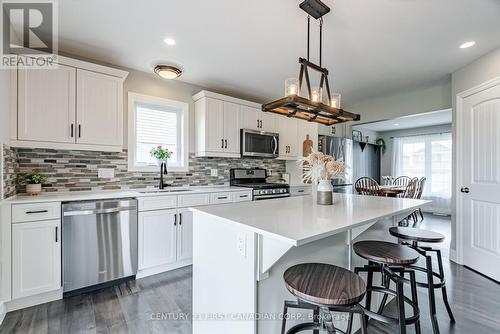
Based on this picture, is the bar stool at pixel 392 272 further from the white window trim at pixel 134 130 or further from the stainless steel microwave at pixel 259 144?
the white window trim at pixel 134 130

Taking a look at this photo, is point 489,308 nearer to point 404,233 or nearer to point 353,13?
point 404,233

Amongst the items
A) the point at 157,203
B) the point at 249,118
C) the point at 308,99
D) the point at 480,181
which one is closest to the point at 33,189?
the point at 157,203

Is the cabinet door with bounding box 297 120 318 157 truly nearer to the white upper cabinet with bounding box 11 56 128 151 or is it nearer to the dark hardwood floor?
the dark hardwood floor

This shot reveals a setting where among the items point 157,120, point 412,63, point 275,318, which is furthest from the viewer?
point 157,120

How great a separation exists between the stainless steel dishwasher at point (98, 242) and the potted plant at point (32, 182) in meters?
0.45

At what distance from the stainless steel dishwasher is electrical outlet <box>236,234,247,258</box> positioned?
68.5 inches

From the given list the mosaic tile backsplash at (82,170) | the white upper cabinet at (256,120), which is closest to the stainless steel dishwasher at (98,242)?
the mosaic tile backsplash at (82,170)

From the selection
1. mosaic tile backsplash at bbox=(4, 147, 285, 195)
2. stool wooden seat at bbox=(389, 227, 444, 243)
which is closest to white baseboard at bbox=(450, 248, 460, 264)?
stool wooden seat at bbox=(389, 227, 444, 243)

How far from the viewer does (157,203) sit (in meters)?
2.76

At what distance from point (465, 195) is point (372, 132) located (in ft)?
15.9

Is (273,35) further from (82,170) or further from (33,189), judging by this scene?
(33,189)

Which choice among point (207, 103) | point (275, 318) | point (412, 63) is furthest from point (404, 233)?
point (207, 103)

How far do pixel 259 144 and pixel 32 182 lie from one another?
293 cm

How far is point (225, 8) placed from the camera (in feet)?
6.50
